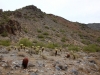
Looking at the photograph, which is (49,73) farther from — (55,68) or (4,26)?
(4,26)

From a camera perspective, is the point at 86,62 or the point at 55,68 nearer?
the point at 55,68

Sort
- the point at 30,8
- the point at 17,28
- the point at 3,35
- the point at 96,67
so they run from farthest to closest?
the point at 30,8 < the point at 17,28 < the point at 3,35 < the point at 96,67

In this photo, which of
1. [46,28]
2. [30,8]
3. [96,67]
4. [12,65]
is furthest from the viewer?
[30,8]

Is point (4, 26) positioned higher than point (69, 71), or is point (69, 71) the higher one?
point (4, 26)

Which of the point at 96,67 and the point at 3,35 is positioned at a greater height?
the point at 3,35

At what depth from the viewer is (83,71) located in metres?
13.7

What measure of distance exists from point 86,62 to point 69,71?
367 centimetres

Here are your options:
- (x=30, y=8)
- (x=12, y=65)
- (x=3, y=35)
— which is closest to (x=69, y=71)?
(x=12, y=65)

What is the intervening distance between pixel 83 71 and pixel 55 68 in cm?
222

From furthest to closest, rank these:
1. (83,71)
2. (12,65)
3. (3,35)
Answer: (3,35) < (83,71) < (12,65)

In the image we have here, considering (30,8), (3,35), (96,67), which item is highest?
(30,8)

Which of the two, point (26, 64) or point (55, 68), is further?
point (55, 68)

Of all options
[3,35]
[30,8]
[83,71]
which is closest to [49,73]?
[83,71]

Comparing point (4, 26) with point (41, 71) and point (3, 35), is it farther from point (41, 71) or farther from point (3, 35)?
point (41, 71)
